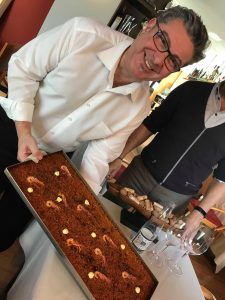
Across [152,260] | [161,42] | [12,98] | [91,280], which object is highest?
[161,42]

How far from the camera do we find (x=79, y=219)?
108cm

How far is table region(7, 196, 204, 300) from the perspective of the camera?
3.10ft

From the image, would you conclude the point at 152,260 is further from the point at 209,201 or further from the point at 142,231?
the point at 209,201

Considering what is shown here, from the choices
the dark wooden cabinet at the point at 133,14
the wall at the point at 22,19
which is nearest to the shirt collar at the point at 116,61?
the dark wooden cabinet at the point at 133,14

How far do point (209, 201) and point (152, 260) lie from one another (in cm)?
66

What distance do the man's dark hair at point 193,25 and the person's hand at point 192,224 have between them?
2.45ft

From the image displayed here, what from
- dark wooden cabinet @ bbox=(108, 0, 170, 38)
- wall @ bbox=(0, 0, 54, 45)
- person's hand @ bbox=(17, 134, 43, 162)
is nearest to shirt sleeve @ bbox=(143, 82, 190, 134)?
person's hand @ bbox=(17, 134, 43, 162)

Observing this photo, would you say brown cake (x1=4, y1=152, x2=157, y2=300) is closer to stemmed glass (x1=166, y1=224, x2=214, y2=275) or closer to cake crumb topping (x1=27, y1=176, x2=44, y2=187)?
cake crumb topping (x1=27, y1=176, x2=44, y2=187)

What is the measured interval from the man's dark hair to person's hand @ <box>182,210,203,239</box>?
746 mm

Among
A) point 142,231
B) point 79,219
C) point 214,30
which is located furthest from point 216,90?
point 214,30

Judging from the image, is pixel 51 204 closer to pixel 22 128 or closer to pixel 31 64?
pixel 22 128

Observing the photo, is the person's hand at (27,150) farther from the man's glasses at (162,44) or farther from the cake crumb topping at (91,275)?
the man's glasses at (162,44)

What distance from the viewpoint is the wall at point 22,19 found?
3.27 metres

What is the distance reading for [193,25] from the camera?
1.08 m
